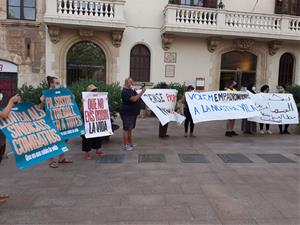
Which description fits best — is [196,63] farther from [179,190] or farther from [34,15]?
[179,190]

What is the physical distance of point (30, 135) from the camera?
444 centimetres

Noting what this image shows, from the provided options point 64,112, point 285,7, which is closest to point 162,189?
point 64,112

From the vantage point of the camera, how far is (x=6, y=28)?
14844 mm

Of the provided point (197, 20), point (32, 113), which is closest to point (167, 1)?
point (197, 20)

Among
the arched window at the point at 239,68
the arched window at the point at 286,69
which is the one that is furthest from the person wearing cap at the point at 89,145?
the arched window at the point at 286,69

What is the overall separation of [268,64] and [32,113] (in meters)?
15.5

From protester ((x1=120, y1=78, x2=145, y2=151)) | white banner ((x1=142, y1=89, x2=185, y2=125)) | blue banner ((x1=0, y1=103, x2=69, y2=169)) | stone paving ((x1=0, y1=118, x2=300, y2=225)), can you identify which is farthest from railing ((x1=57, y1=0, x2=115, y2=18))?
blue banner ((x1=0, y1=103, x2=69, y2=169))

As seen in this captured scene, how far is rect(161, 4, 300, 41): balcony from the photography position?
15344 mm

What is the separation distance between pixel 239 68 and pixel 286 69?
2.82 metres

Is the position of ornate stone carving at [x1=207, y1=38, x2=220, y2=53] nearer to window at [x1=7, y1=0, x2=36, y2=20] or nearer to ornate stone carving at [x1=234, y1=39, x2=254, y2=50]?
ornate stone carving at [x1=234, y1=39, x2=254, y2=50]

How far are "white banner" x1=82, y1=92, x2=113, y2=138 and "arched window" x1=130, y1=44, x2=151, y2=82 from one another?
29.3ft

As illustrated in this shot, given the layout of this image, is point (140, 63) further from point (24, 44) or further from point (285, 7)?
point (285, 7)

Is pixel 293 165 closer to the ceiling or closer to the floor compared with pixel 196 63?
closer to the floor

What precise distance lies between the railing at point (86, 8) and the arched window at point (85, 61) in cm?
163
